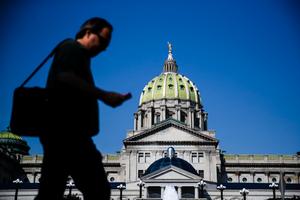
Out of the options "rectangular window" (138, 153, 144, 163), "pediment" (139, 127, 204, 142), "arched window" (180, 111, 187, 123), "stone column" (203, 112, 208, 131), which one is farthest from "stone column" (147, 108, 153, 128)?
"rectangular window" (138, 153, 144, 163)

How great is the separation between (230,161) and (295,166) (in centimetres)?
1460

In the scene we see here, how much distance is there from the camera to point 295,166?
4006 inches

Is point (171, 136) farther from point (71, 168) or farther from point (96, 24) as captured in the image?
point (71, 168)

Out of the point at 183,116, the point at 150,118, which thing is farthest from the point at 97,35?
the point at 183,116

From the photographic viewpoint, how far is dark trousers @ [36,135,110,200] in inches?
217

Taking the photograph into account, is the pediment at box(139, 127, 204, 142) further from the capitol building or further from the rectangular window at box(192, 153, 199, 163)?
the rectangular window at box(192, 153, 199, 163)

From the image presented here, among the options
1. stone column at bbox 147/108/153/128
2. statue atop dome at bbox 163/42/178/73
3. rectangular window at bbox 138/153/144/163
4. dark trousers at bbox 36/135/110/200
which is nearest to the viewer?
dark trousers at bbox 36/135/110/200

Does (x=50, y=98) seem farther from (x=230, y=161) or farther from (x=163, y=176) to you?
(x=230, y=161)

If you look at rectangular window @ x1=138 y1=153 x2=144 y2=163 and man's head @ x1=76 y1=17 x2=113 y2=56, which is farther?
rectangular window @ x1=138 y1=153 x2=144 y2=163

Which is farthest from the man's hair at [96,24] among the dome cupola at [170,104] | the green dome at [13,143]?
the green dome at [13,143]

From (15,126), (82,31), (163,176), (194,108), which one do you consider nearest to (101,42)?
(82,31)

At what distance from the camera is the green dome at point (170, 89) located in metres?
115

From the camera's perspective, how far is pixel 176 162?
7525 centimetres

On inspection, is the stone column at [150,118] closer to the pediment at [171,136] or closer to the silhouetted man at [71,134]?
the pediment at [171,136]
